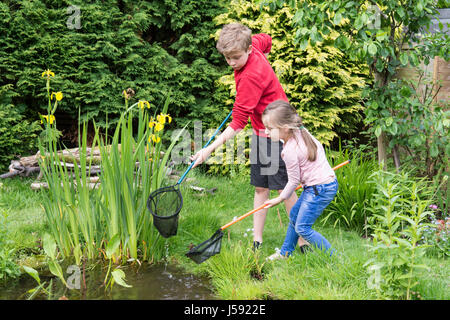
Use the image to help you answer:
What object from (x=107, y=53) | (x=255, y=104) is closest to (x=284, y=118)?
(x=255, y=104)

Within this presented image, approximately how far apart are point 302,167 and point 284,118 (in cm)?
36

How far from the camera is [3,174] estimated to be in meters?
5.06

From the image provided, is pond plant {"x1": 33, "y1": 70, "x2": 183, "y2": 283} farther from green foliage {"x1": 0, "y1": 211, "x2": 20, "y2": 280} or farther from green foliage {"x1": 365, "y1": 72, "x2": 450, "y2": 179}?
green foliage {"x1": 365, "y1": 72, "x2": 450, "y2": 179}

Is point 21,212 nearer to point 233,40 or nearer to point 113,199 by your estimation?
point 113,199

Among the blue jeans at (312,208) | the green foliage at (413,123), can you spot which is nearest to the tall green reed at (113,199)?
the blue jeans at (312,208)

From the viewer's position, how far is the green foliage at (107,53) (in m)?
5.28

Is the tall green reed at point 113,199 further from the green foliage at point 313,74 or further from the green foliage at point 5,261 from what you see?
the green foliage at point 313,74

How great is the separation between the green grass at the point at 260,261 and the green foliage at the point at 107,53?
1.60 m

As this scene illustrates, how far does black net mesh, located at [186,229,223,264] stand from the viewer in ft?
9.12

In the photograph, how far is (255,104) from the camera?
2.94m

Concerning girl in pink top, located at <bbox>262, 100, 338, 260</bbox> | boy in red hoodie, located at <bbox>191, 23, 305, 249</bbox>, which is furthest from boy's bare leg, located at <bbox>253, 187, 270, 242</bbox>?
girl in pink top, located at <bbox>262, 100, 338, 260</bbox>

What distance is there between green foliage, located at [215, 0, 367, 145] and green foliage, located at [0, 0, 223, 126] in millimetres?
611
